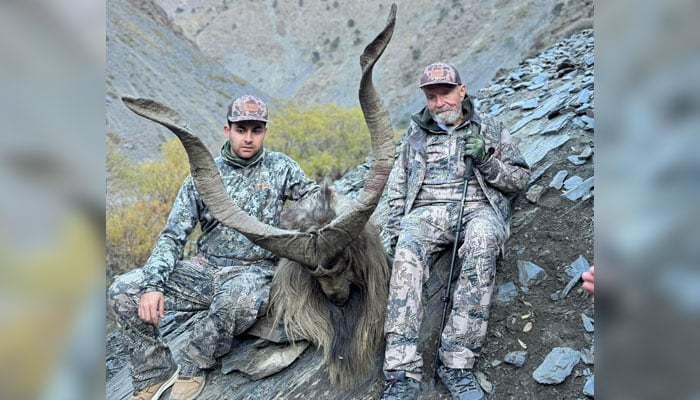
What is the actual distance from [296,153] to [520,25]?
1093 inches

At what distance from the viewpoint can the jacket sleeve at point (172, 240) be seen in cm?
404

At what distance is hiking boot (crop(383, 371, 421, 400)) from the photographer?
3623 millimetres

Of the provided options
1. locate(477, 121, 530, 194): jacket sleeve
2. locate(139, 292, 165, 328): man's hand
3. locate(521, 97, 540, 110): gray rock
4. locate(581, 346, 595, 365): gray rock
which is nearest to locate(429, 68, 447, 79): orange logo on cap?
locate(477, 121, 530, 194): jacket sleeve

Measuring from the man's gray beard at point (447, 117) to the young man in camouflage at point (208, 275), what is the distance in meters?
1.23

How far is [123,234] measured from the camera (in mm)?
16016

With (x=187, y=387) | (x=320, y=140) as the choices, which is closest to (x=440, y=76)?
(x=187, y=387)

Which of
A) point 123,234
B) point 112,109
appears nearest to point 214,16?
point 112,109

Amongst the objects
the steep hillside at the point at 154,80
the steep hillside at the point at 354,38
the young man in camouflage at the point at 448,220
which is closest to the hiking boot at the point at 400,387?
the young man in camouflage at the point at 448,220

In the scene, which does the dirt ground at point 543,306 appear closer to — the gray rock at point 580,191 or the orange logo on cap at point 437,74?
the gray rock at point 580,191

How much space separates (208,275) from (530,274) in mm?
2721
